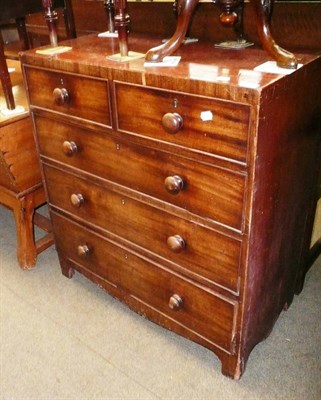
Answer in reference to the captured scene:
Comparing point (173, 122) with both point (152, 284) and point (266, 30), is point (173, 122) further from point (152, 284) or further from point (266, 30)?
point (152, 284)

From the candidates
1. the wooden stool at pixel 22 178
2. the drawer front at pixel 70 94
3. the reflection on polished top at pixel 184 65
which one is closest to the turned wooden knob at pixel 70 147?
the drawer front at pixel 70 94

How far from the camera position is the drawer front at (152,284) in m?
1.43

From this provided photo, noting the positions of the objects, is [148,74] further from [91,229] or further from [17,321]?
[17,321]

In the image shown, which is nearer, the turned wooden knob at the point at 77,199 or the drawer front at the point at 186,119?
the drawer front at the point at 186,119

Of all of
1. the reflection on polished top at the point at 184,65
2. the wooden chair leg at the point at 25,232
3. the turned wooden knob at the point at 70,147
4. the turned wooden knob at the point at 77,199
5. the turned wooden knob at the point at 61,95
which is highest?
the reflection on polished top at the point at 184,65

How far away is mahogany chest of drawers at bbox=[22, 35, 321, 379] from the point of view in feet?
3.68

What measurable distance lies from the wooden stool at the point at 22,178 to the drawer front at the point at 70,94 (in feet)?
1.03

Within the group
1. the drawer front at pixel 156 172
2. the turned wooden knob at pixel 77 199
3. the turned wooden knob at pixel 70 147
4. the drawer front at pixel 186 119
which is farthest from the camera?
the turned wooden knob at pixel 77 199

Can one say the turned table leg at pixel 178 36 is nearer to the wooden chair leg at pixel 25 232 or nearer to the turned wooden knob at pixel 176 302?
the turned wooden knob at pixel 176 302

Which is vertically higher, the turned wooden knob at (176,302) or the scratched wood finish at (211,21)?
the scratched wood finish at (211,21)

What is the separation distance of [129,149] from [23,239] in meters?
1.02

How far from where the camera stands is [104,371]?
5.31ft

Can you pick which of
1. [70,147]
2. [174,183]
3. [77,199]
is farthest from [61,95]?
[174,183]

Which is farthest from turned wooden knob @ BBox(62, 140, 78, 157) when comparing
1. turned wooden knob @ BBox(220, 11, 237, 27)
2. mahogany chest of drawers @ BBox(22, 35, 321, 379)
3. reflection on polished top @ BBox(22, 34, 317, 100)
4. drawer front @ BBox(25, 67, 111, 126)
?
turned wooden knob @ BBox(220, 11, 237, 27)
